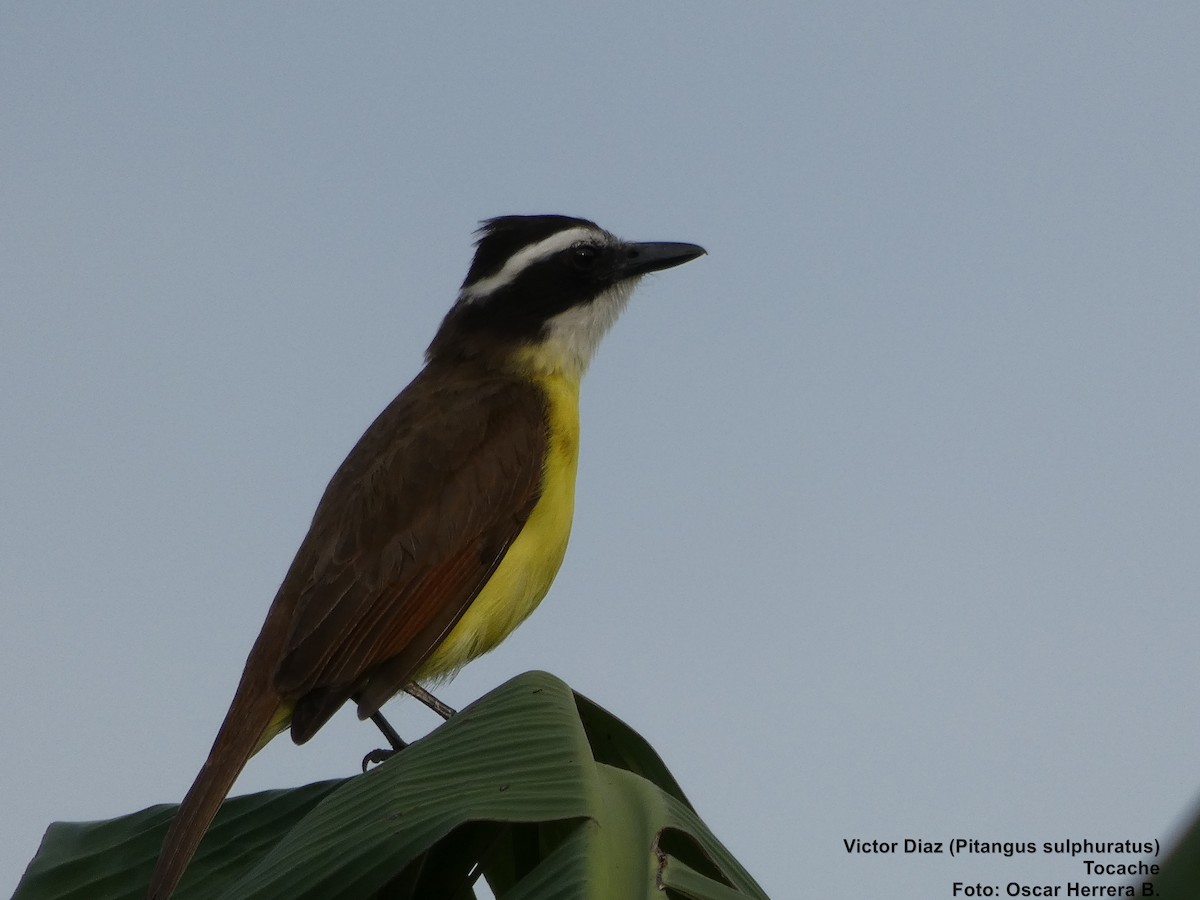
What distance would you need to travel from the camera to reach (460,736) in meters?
3.07

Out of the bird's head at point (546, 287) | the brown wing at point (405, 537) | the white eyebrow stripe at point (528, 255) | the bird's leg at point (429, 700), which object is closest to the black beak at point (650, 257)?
the bird's head at point (546, 287)

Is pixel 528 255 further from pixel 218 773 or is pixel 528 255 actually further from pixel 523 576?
pixel 218 773

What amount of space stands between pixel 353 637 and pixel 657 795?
205 cm

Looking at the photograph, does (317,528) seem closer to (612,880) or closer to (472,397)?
(472,397)

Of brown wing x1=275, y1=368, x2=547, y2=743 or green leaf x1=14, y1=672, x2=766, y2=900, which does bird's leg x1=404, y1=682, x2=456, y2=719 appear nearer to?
brown wing x1=275, y1=368, x2=547, y2=743

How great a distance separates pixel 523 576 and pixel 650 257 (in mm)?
2100

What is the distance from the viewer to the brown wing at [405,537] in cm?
459

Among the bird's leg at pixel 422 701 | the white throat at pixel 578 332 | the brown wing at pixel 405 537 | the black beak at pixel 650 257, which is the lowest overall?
the bird's leg at pixel 422 701

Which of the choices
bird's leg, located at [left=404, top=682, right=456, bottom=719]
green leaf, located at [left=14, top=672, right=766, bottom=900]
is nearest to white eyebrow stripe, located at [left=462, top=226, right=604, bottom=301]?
bird's leg, located at [left=404, top=682, right=456, bottom=719]

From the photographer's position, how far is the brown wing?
459cm

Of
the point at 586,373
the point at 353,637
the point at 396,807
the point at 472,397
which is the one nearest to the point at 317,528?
the point at 353,637

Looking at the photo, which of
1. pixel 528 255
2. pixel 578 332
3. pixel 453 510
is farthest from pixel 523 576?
pixel 528 255

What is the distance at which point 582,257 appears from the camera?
6672 millimetres

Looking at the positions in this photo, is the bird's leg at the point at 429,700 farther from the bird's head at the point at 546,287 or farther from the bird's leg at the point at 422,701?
the bird's head at the point at 546,287
